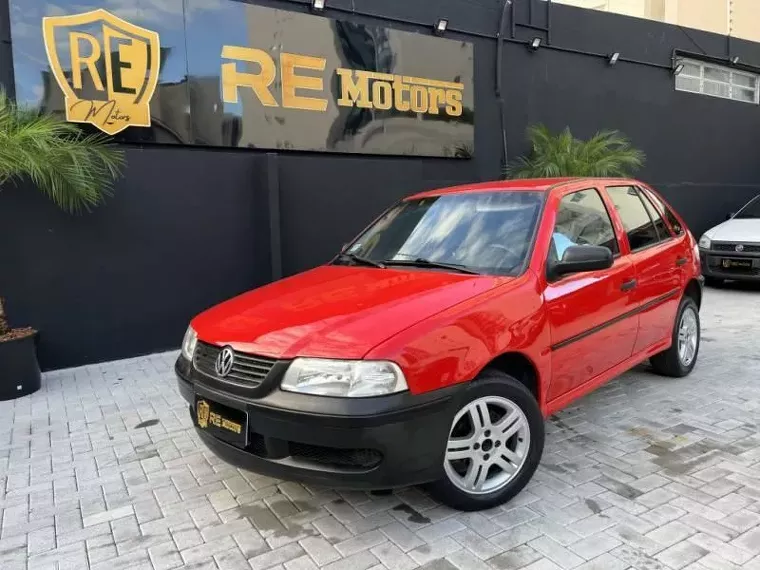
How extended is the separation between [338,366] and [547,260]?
4.94ft

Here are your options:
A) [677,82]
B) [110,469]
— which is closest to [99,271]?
[110,469]

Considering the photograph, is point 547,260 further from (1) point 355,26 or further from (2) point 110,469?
(1) point 355,26

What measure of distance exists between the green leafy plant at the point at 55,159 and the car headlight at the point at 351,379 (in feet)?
11.9

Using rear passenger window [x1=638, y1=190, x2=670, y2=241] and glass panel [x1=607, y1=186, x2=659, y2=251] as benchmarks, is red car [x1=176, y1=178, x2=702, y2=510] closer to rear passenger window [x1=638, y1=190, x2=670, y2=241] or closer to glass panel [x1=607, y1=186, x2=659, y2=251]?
glass panel [x1=607, y1=186, x2=659, y2=251]

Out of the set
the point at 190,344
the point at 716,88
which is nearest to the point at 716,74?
the point at 716,88

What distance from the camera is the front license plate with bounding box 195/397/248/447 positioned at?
2.90m

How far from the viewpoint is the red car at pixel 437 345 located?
2.71 metres

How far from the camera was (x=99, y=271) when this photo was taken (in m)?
6.34

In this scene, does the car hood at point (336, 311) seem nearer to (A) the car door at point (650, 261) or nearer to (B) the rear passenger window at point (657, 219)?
(A) the car door at point (650, 261)

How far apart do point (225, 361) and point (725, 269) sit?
361 inches

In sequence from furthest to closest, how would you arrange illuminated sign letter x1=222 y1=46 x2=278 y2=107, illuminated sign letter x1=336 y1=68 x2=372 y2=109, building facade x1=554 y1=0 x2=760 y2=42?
building facade x1=554 y1=0 x2=760 y2=42, illuminated sign letter x1=336 y1=68 x2=372 y2=109, illuminated sign letter x1=222 y1=46 x2=278 y2=107

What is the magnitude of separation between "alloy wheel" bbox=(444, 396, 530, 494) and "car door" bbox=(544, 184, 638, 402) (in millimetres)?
437

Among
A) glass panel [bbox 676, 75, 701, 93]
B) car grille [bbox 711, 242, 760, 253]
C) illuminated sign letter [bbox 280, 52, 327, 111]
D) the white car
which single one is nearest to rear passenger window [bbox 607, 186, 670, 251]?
illuminated sign letter [bbox 280, 52, 327, 111]

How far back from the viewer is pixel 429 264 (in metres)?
3.70
